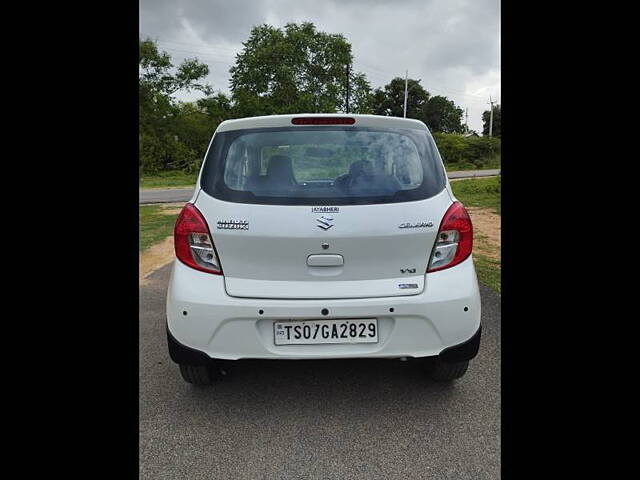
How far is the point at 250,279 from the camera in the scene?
99.0 inches

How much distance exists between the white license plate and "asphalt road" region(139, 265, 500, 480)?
1.62ft

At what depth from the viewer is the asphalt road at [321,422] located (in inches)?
88.8

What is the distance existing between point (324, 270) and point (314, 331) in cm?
31

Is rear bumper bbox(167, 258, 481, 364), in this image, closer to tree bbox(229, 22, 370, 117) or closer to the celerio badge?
the celerio badge

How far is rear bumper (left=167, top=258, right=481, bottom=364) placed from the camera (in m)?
2.45

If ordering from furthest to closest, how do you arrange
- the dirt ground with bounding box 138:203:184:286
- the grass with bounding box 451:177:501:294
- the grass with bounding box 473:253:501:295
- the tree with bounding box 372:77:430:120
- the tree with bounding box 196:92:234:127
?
the tree with bounding box 372:77:430:120, the tree with bounding box 196:92:234:127, the dirt ground with bounding box 138:203:184:286, the grass with bounding box 451:177:501:294, the grass with bounding box 473:253:501:295

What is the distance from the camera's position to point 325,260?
2.48 meters

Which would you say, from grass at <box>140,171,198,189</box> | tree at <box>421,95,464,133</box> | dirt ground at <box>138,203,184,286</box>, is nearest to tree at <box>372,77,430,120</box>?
tree at <box>421,95,464,133</box>

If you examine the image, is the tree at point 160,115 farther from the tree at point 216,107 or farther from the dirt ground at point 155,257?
the dirt ground at point 155,257

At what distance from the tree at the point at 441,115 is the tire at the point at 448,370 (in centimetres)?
6448

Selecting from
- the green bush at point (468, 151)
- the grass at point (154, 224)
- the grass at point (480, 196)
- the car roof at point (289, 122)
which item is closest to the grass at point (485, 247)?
the grass at point (480, 196)
